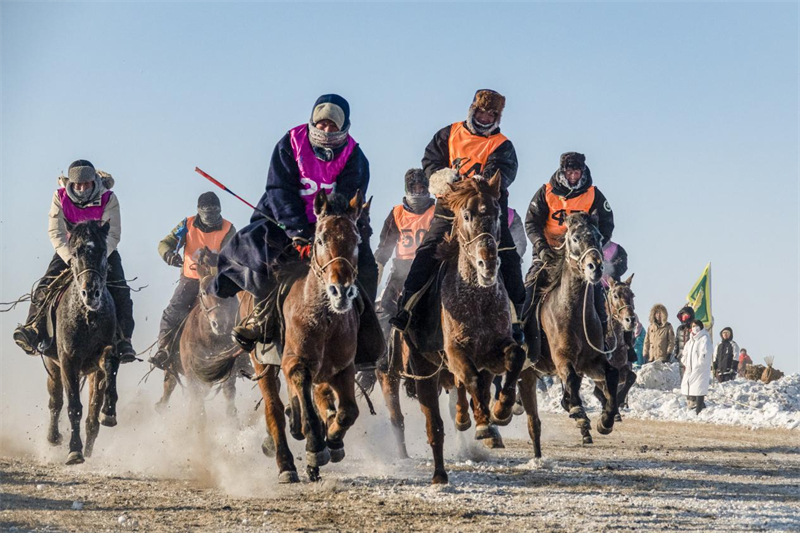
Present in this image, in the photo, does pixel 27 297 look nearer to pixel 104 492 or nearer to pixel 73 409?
pixel 73 409

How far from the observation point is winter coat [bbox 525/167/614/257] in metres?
14.3

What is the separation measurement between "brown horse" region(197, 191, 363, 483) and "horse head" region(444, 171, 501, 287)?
3.43ft

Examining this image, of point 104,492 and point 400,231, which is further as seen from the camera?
point 400,231

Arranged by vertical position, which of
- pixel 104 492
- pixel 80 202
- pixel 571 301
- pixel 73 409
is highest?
pixel 80 202

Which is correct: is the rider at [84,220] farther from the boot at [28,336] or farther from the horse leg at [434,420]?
the horse leg at [434,420]

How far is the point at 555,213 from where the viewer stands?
A: 14586 millimetres

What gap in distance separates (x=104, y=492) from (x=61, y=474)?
172 centimetres

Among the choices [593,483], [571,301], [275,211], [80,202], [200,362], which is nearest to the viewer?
[275,211]

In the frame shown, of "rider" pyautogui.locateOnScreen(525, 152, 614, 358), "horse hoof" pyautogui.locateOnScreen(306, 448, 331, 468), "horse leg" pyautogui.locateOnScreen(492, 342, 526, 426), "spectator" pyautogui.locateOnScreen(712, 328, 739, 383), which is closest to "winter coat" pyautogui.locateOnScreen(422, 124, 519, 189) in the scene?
"horse leg" pyautogui.locateOnScreen(492, 342, 526, 426)

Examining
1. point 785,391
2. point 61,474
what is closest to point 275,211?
point 61,474

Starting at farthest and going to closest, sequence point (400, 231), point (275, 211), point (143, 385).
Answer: point (143, 385)
point (400, 231)
point (275, 211)

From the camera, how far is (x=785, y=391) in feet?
82.5

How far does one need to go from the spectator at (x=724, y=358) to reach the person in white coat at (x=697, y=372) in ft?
14.4

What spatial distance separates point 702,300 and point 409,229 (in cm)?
1624
